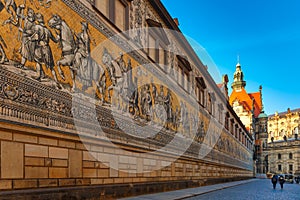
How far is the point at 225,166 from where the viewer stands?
104 feet

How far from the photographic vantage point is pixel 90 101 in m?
9.34

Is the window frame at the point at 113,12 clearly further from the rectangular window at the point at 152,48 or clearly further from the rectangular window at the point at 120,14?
the rectangular window at the point at 152,48

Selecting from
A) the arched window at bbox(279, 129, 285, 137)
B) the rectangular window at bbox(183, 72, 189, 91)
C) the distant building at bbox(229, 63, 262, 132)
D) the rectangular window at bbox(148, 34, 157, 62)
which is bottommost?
the arched window at bbox(279, 129, 285, 137)

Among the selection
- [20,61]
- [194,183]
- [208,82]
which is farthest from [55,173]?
[208,82]

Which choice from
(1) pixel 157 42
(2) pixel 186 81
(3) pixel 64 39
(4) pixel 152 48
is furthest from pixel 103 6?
(2) pixel 186 81

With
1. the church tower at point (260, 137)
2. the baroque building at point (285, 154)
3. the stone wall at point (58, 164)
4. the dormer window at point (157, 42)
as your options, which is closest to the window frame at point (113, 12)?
the dormer window at point (157, 42)

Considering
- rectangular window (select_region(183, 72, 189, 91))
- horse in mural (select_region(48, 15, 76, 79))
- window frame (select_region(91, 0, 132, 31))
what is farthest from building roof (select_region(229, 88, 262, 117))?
horse in mural (select_region(48, 15, 76, 79))

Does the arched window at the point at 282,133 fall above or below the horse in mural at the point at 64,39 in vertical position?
below

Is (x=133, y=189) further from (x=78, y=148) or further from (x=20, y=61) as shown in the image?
(x=20, y=61)

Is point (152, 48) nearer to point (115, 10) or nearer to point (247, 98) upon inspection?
point (115, 10)

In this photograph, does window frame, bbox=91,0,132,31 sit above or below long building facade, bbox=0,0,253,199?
above

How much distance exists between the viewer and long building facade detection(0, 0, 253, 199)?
22.7 ft

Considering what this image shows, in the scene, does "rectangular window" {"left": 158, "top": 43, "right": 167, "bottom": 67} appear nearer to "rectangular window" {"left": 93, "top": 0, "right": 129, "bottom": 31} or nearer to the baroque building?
"rectangular window" {"left": 93, "top": 0, "right": 129, "bottom": 31}

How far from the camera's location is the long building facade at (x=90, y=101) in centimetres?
692
